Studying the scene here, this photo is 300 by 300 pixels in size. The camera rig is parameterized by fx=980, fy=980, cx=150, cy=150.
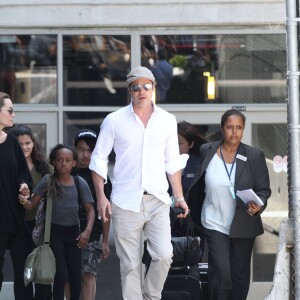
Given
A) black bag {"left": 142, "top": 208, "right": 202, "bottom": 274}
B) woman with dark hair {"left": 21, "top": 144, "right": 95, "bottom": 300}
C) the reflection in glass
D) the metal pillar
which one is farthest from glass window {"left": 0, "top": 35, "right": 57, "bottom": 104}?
the metal pillar

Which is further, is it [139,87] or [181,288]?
[181,288]

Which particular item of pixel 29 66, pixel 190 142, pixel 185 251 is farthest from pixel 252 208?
pixel 29 66

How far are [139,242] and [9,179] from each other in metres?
1.43

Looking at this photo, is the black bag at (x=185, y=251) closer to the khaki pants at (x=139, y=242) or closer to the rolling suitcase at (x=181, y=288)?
the rolling suitcase at (x=181, y=288)

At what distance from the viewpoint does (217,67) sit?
10836mm

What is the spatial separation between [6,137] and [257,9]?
3310mm

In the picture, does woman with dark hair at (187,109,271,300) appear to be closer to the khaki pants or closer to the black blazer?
the black blazer

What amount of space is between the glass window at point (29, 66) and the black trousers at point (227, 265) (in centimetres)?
283

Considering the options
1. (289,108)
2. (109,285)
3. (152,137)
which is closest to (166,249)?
(152,137)

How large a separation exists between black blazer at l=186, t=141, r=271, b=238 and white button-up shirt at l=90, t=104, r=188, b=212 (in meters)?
1.09

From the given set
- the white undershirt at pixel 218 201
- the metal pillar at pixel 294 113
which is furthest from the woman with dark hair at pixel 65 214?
the metal pillar at pixel 294 113

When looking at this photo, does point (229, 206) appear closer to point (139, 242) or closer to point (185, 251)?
point (185, 251)

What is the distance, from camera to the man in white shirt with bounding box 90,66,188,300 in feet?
26.2

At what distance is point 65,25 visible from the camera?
10570mm
